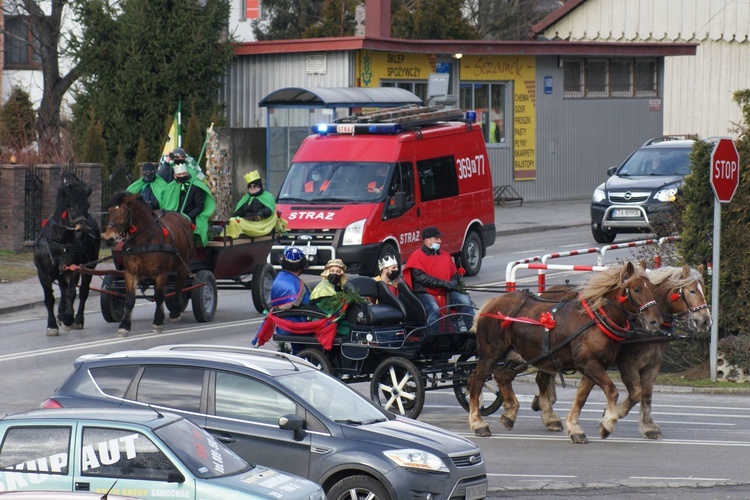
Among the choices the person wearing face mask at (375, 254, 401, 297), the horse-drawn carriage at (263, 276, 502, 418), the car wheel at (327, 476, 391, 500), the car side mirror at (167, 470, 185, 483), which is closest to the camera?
the car side mirror at (167, 470, 185, 483)

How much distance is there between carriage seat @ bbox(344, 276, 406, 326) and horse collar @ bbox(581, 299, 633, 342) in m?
2.09

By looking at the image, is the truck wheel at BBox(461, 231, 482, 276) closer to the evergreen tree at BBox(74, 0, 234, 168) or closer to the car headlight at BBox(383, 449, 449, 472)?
the evergreen tree at BBox(74, 0, 234, 168)

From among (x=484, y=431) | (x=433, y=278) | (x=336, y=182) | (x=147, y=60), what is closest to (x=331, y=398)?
(x=484, y=431)

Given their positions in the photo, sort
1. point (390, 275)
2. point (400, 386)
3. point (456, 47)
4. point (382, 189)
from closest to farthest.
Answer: point (400, 386) < point (390, 275) < point (382, 189) < point (456, 47)

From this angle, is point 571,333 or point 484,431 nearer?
point 571,333

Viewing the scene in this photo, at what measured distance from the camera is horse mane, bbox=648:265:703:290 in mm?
12805

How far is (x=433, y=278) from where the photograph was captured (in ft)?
47.1

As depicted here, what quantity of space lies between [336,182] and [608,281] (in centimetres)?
1064

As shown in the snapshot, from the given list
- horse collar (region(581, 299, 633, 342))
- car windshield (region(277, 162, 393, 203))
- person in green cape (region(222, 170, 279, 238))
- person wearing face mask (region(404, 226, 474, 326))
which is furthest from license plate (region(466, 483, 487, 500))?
car windshield (region(277, 162, 393, 203))

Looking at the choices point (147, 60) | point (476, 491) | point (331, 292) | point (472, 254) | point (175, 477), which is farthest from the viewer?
point (147, 60)

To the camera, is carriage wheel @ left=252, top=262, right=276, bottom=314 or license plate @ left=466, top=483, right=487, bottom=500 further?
carriage wheel @ left=252, top=262, right=276, bottom=314

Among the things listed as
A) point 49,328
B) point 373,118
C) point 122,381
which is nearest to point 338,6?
point 373,118

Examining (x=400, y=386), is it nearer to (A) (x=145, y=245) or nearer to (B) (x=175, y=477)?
(B) (x=175, y=477)

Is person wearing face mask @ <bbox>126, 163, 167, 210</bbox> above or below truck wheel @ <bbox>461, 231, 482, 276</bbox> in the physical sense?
above
